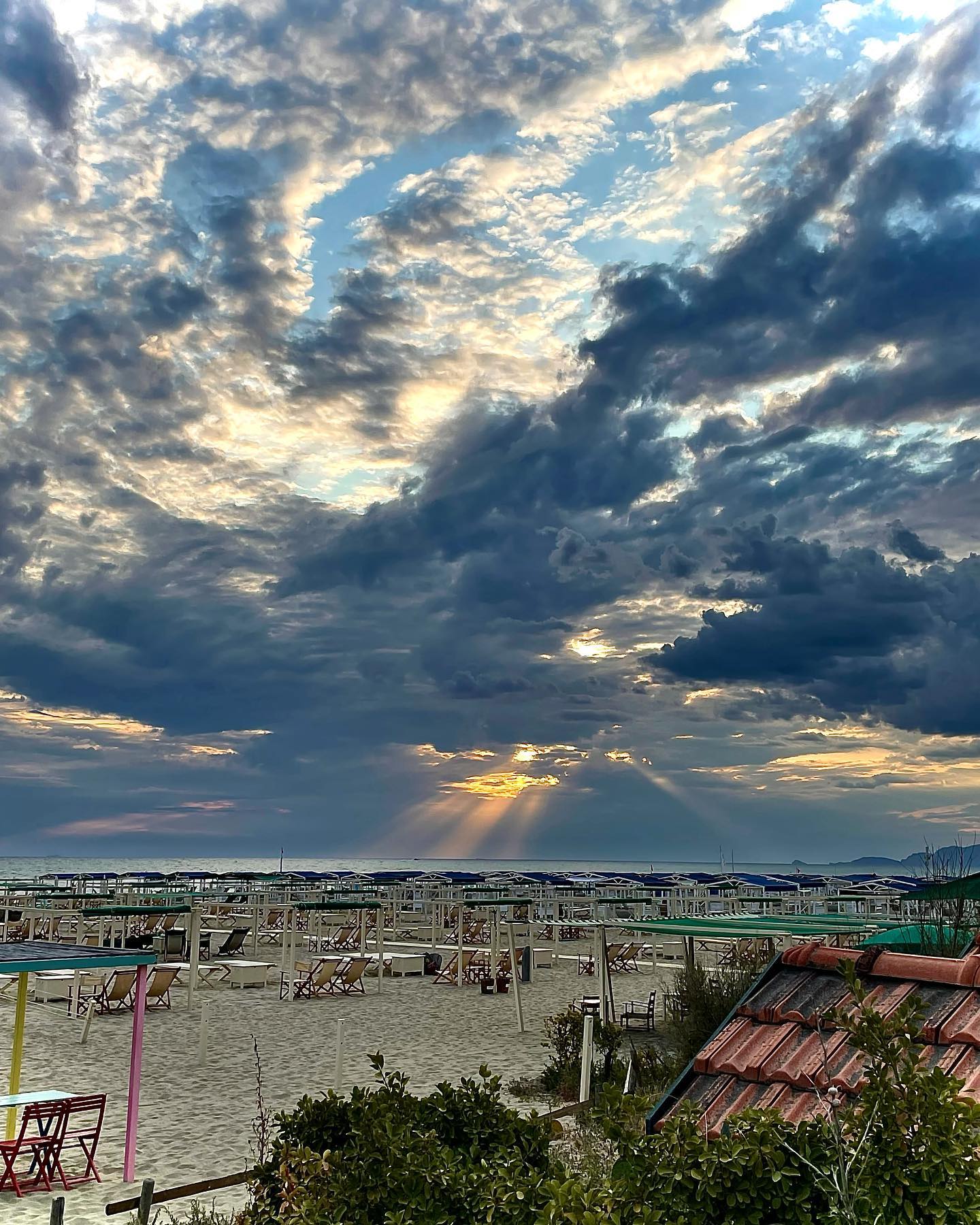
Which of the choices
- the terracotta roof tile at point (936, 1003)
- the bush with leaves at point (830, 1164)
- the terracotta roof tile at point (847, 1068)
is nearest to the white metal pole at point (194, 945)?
the terracotta roof tile at point (847, 1068)

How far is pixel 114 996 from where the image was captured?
54.8 ft

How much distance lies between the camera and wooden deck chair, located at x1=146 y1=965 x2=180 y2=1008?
1656 cm

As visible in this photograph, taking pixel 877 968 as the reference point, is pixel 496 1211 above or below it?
below

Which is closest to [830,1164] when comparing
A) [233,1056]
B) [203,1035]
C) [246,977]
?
[203,1035]

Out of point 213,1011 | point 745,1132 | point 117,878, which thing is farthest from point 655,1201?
point 117,878

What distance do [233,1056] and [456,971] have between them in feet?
28.4

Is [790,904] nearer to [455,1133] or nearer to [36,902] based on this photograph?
[36,902]

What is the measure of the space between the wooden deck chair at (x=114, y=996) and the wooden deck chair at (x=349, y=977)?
11.9 feet

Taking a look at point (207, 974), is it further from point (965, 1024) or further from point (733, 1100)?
point (965, 1024)

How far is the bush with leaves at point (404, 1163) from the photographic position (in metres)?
3.28

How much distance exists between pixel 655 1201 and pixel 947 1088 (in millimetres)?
858

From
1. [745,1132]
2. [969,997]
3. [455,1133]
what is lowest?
[455,1133]

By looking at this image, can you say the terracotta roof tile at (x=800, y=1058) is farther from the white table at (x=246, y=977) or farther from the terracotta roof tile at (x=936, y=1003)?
the white table at (x=246, y=977)

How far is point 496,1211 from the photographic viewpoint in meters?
3.10
